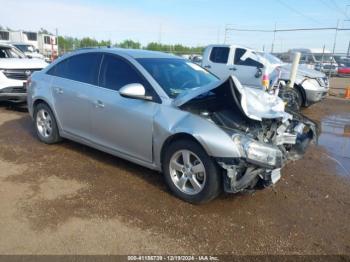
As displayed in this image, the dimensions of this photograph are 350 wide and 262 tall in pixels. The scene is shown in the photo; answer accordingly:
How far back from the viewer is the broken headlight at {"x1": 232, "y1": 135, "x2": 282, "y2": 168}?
3.28 metres

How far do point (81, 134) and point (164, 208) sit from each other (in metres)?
2.02

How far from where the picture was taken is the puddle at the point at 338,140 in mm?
5516

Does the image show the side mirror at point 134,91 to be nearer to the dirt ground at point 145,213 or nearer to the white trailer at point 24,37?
the dirt ground at point 145,213

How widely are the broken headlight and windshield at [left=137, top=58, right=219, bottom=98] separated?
1.08 m

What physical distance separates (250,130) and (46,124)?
3.71m

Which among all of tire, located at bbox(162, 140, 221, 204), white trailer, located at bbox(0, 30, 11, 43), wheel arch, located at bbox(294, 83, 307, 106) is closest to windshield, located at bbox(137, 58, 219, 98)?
Result: tire, located at bbox(162, 140, 221, 204)

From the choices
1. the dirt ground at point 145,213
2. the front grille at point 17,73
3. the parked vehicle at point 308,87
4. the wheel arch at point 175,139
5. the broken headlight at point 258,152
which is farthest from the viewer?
the parked vehicle at point 308,87

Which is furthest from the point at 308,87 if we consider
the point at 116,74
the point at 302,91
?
the point at 116,74

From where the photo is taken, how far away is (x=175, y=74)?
4473 millimetres

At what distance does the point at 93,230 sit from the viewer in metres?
3.21

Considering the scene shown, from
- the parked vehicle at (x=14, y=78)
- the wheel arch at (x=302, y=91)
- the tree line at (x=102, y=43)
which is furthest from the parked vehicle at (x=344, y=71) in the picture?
the parked vehicle at (x=14, y=78)

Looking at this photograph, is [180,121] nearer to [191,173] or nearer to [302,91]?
[191,173]

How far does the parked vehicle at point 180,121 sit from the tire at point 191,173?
0.04 ft

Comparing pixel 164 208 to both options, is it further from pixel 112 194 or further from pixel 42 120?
pixel 42 120
